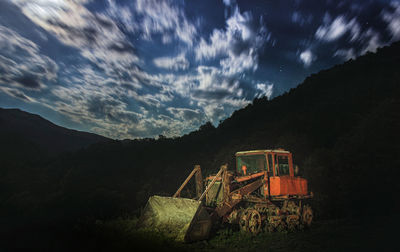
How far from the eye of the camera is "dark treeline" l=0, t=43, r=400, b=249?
55.2 ft

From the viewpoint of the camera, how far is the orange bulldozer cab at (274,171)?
29.9 feet

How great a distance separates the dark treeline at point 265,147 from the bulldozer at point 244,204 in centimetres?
460

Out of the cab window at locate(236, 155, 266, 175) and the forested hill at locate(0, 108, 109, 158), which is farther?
the forested hill at locate(0, 108, 109, 158)

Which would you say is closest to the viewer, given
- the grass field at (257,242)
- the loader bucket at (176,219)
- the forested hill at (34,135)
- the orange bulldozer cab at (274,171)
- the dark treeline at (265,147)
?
the grass field at (257,242)

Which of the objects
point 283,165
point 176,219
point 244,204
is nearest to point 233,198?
point 244,204

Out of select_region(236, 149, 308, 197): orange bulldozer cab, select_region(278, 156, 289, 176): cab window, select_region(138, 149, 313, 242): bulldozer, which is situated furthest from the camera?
select_region(278, 156, 289, 176): cab window

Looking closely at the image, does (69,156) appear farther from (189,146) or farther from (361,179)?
(361,179)

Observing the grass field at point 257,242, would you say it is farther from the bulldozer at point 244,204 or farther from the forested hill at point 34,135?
the forested hill at point 34,135

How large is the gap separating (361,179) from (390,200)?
2779mm

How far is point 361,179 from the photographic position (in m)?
16.5

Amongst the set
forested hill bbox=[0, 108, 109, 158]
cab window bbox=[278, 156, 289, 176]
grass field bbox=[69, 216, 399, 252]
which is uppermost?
forested hill bbox=[0, 108, 109, 158]

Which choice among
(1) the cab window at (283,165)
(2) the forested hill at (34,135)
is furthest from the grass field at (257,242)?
(2) the forested hill at (34,135)

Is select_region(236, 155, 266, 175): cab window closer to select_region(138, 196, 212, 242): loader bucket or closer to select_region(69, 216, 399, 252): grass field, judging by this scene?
select_region(69, 216, 399, 252): grass field

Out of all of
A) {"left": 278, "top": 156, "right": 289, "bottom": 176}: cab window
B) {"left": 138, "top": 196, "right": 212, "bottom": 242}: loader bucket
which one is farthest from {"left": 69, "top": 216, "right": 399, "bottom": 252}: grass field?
{"left": 278, "top": 156, "right": 289, "bottom": 176}: cab window
